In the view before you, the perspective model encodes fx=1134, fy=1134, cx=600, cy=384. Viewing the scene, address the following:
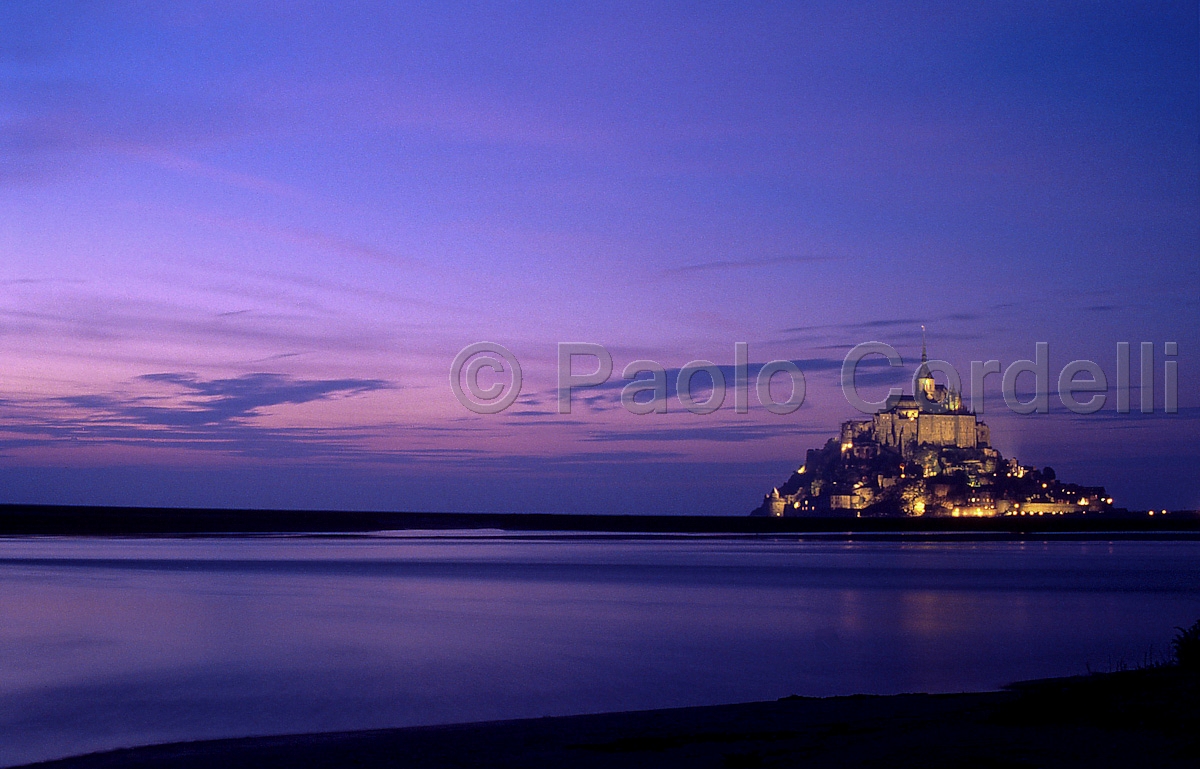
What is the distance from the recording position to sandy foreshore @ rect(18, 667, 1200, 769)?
6625 mm

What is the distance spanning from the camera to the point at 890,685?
12.6 meters

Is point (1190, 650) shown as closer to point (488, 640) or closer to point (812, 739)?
point (812, 739)

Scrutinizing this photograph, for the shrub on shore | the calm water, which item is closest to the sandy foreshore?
the shrub on shore

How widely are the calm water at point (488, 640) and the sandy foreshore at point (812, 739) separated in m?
1.32

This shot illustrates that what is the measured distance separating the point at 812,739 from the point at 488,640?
1021 centimetres

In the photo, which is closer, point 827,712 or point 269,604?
point 827,712

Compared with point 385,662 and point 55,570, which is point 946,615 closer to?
point 385,662

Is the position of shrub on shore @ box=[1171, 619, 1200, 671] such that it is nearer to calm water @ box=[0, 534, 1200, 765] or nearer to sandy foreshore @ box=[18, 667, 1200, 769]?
sandy foreshore @ box=[18, 667, 1200, 769]

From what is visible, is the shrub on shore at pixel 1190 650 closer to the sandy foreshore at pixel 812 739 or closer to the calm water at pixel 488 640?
the sandy foreshore at pixel 812 739

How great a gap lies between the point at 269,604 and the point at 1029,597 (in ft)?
55.1

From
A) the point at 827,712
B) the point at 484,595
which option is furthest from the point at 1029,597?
the point at 827,712

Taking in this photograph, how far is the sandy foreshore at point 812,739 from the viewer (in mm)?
6625

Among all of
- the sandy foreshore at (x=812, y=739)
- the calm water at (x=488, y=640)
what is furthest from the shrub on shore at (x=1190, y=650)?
the calm water at (x=488, y=640)

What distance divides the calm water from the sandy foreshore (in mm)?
1323
